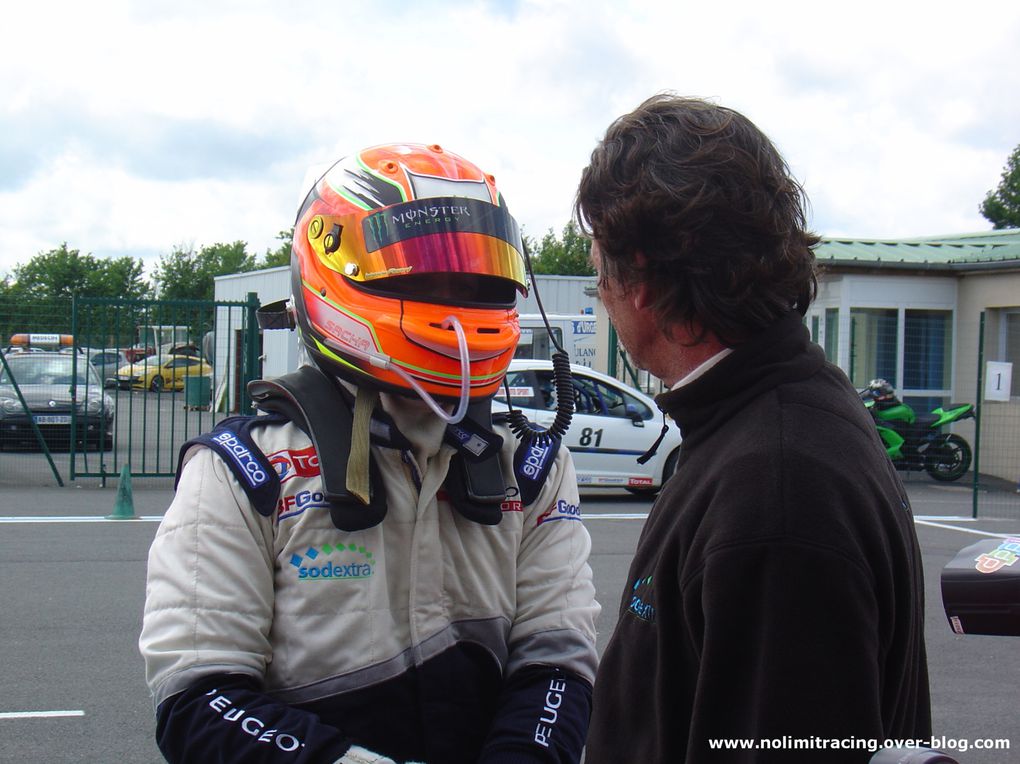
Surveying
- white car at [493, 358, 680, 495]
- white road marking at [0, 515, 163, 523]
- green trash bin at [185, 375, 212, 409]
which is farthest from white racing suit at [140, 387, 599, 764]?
green trash bin at [185, 375, 212, 409]

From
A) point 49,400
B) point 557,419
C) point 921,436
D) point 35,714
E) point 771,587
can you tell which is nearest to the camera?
point 771,587

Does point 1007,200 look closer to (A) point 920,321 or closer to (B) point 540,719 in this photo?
(A) point 920,321

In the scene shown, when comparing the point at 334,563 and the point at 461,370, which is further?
the point at 461,370

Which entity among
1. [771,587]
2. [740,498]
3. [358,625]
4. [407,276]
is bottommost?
[358,625]

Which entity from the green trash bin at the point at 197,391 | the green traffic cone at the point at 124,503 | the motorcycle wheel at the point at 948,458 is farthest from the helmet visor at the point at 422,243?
the motorcycle wheel at the point at 948,458

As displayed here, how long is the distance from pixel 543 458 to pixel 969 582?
0.94 metres

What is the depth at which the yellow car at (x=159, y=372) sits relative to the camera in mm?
13406

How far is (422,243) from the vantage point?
2.06m

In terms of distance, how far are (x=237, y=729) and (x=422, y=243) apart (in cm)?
97

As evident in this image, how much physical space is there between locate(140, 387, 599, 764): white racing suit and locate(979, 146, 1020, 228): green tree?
44588mm

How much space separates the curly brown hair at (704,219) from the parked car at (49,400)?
42.6 feet

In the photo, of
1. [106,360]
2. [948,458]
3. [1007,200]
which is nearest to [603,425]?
[948,458]

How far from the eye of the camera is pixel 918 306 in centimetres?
1673

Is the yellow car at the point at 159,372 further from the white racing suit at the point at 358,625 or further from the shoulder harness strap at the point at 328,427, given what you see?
the white racing suit at the point at 358,625
